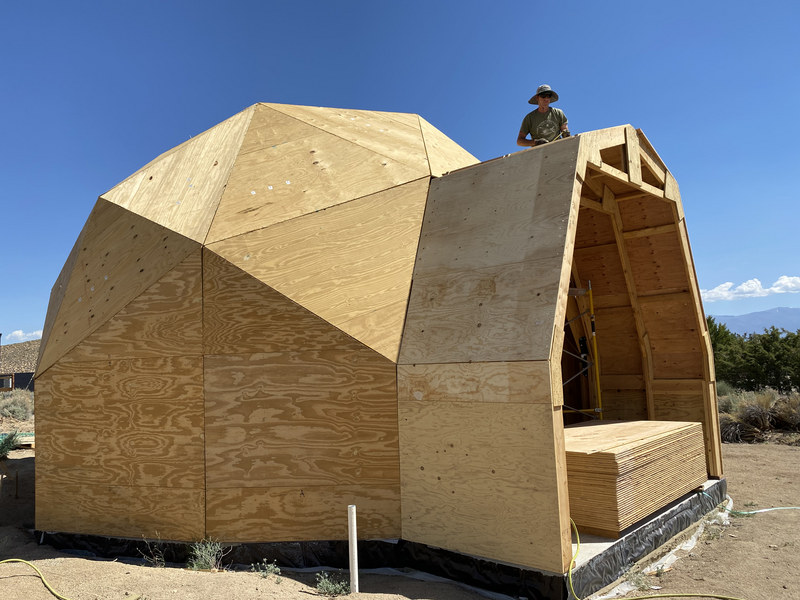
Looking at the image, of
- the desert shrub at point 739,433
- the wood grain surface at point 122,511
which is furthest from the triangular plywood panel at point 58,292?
the desert shrub at point 739,433

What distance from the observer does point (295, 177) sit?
6824mm

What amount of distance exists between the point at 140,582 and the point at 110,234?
4.50 metres

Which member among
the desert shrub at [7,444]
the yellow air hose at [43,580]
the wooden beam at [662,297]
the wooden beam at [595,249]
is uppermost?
the wooden beam at [595,249]

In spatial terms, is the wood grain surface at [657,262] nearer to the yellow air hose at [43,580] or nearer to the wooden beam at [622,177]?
the wooden beam at [622,177]

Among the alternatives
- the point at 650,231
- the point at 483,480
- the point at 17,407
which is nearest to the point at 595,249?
the point at 650,231

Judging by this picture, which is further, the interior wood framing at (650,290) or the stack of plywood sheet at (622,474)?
the interior wood framing at (650,290)

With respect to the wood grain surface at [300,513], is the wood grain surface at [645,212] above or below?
above

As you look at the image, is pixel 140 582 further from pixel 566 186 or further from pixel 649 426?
pixel 649 426

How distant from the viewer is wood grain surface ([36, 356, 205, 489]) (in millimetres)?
5766

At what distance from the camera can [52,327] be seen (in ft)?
23.0

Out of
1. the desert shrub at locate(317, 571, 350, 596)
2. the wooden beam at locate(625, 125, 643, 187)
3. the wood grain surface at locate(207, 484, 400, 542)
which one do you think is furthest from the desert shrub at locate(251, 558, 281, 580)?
the wooden beam at locate(625, 125, 643, 187)

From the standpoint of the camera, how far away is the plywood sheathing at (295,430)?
18.1 ft

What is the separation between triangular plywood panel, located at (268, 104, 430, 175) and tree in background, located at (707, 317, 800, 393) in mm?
18188

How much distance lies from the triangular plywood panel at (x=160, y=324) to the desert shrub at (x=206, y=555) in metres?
1.95
